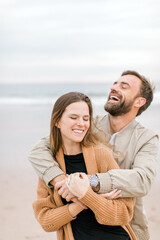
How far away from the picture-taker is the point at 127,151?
106 inches

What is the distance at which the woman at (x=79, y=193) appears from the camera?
2088mm

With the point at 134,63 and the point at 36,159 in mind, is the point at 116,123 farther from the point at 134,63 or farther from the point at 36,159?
the point at 134,63

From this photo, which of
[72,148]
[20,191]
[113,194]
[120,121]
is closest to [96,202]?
[113,194]

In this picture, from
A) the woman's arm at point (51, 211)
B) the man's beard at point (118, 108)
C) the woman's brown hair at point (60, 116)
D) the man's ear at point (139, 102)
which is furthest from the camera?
the man's ear at point (139, 102)

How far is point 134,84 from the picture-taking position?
2975mm

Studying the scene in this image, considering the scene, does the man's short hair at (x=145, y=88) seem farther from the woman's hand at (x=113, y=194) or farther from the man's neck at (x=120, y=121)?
the woman's hand at (x=113, y=194)

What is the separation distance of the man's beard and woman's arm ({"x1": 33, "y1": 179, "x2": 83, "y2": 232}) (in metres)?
0.93

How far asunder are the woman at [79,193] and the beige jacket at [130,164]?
0.29 ft

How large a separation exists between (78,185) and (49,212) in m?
0.35

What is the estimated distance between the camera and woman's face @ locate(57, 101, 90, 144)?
2.24 meters

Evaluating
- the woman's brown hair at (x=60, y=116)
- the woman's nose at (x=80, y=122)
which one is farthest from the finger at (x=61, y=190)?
the woman's nose at (x=80, y=122)

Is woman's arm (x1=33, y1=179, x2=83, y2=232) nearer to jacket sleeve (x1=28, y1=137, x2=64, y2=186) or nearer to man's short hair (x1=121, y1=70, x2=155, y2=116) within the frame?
jacket sleeve (x1=28, y1=137, x2=64, y2=186)

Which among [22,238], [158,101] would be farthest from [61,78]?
[22,238]

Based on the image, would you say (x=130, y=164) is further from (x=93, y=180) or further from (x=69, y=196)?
(x=69, y=196)
